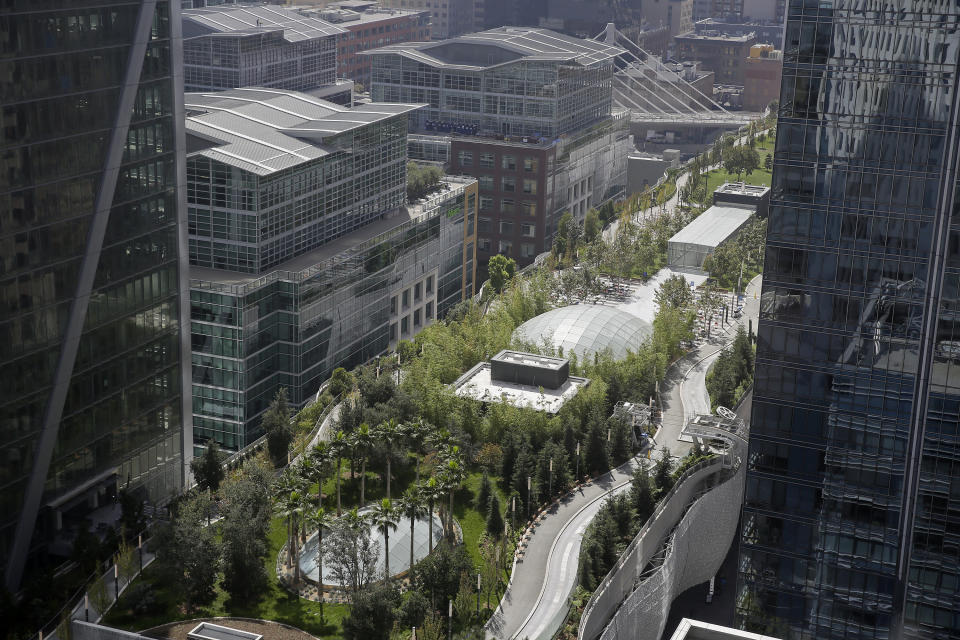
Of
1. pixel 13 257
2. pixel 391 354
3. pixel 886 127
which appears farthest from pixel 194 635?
pixel 391 354

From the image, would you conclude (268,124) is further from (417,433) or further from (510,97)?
(510,97)

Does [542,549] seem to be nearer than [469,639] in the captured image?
No

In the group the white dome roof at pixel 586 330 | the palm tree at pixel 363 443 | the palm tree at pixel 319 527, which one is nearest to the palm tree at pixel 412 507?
the palm tree at pixel 319 527

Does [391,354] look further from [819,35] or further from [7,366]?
[819,35]

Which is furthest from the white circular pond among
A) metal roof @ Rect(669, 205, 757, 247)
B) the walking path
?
metal roof @ Rect(669, 205, 757, 247)

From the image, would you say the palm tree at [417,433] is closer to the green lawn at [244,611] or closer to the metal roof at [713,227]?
the green lawn at [244,611]

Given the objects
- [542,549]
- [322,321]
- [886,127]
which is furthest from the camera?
[322,321]
